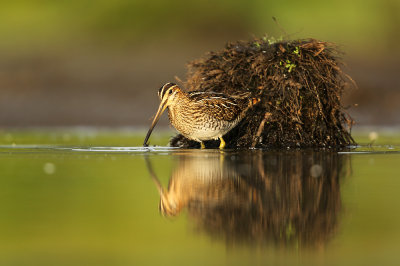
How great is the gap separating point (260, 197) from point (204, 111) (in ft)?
18.8

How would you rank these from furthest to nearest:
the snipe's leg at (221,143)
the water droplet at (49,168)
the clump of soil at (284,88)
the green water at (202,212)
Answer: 1. the clump of soil at (284,88)
2. the snipe's leg at (221,143)
3. the water droplet at (49,168)
4. the green water at (202,212)

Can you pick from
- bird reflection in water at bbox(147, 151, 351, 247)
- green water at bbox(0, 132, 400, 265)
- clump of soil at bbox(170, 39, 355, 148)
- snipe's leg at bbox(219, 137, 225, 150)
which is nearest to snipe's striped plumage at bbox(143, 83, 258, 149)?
snipe's leg at bbox(219, 137, 225, 150)

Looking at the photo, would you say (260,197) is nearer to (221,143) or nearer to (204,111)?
(204,111)

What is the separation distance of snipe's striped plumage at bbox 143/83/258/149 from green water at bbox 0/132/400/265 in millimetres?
1888

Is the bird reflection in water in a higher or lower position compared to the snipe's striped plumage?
lower

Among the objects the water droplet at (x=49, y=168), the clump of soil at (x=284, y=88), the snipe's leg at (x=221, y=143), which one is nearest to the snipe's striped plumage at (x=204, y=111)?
the snipe's leg at (x=221, y=143)

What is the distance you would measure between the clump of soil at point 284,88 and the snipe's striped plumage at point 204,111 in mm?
396

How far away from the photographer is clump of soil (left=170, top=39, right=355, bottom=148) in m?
12.5

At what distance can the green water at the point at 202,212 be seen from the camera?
425 centimetres

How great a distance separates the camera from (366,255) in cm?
420

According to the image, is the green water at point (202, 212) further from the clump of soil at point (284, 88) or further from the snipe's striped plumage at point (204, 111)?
the clump of soil at point (284, 88)

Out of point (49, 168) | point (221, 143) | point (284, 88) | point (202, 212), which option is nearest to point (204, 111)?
point (221, 143)

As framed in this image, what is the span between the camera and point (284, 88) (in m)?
12.5

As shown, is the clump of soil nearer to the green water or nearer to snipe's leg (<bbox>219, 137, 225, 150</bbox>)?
snipe's leg (<bbox>219, 137, 225, 150</bbox>)
